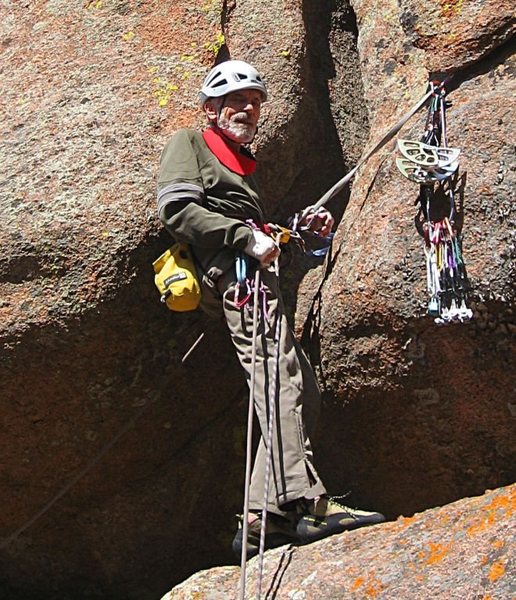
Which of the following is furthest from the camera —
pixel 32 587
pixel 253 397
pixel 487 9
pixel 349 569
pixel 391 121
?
pixel 32 587

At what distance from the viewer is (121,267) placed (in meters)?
7.50

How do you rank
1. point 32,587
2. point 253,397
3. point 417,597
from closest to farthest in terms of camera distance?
point 417,597
point 253,397
point 32,587

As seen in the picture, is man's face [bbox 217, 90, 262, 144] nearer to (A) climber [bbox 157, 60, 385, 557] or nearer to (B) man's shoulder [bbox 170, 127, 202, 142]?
(A) climber [bbox 157, 60, 385, 557]

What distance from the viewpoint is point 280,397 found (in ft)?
22.3

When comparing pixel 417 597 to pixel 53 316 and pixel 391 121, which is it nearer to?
pixel 53 316

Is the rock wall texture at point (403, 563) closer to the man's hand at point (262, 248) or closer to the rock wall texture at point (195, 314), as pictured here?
the rock wall texture at point (195, 314)

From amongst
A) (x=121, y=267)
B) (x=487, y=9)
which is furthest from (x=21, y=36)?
(x=487, y=9)

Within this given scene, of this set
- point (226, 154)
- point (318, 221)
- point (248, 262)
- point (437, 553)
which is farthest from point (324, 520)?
point (226, 154)

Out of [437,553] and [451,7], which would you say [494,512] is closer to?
[437,553]

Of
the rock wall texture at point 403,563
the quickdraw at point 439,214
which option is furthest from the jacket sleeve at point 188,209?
the rock wall texture at point 403,563

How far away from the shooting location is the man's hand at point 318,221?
7.70 metres

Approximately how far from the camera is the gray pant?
6.62 metres

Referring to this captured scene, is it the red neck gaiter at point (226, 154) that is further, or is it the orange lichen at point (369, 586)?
the red neck gaiter at point (226, 154)

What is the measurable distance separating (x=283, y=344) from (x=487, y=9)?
2489mm
